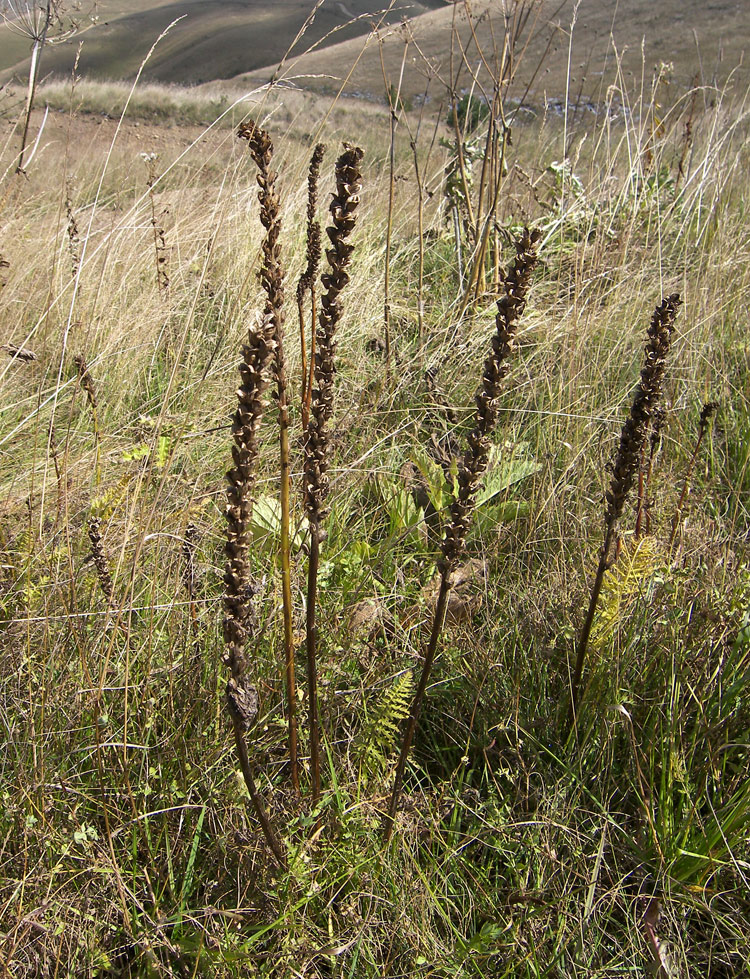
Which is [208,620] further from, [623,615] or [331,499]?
[623,615]

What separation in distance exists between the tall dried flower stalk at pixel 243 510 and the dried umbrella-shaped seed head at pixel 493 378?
0.33m

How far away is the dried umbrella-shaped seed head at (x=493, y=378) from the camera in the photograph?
38.6 inches

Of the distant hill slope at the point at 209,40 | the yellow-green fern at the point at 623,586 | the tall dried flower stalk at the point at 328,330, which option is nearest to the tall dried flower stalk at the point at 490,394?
the tall dried flower stalk at the point at 328,330

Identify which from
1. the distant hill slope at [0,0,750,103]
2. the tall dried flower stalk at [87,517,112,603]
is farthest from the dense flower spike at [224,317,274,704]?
the distant hill slope at [0,0,750,103]

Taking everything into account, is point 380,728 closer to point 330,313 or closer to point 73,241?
point 330,313

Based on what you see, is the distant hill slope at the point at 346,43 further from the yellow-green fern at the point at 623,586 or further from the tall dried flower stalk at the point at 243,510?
the tall dried flower stalk at the point at 243,510

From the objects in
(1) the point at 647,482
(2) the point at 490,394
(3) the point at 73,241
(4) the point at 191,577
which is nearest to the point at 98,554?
(4) the point at 191,577

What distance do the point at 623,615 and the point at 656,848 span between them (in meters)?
0.51

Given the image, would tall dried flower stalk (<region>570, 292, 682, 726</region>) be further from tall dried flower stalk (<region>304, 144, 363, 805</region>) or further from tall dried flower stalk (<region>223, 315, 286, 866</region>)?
tall dried flower stalk (<region>223, 315, 286, 866</region>)

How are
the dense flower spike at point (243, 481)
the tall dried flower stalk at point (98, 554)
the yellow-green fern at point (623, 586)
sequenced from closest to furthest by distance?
the dense flower spike at point (243, 481) → the tall dried flower stalk at point (98, 554) → the yellow-green fern at point (623, 586)

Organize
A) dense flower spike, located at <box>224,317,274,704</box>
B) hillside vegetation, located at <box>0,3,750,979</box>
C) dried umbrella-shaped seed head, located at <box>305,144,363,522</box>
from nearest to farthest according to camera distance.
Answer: dense flower spike, located at <box>224,317,274,704</box> < dried umbrella-shaped seed head, located at <box>305,144,363,522</box> < hillside vegetation, located at <box>0,3,750,979</box>

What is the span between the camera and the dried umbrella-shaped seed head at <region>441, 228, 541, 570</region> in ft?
3.22

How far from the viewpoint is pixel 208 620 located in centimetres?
168

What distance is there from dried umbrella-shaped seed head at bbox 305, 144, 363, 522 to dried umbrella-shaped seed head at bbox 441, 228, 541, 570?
0.22m
